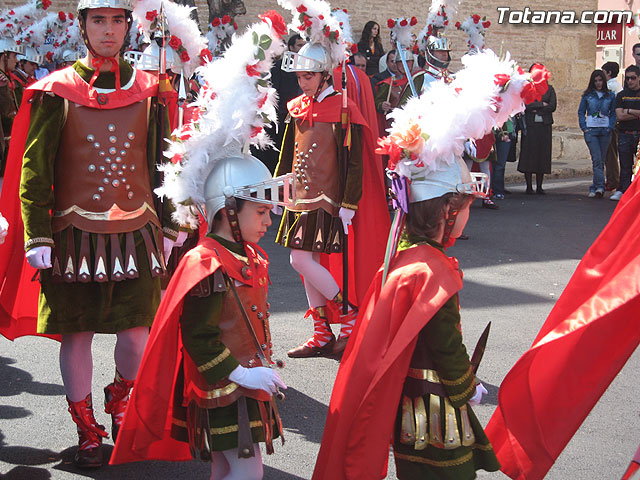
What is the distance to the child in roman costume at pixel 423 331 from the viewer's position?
3.02 metres

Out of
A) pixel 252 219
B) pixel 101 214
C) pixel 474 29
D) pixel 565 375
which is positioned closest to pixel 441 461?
pixel 565 375

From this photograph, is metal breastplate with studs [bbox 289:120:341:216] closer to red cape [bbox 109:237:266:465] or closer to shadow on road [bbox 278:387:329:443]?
shadow on road [bbox 278:387:329:443]

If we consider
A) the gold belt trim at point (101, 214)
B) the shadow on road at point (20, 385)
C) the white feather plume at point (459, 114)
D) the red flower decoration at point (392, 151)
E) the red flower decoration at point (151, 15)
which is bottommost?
the shadow on road at point (20, 385)

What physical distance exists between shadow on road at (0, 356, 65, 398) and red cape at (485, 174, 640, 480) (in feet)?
8.68

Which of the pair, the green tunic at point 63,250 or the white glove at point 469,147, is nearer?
the white glove at point 469,147

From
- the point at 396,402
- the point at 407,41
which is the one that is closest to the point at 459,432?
the point at 396,402

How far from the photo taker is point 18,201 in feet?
13.1

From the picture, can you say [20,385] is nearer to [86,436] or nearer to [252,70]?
[86,436]

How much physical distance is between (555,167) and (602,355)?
13.9 meters

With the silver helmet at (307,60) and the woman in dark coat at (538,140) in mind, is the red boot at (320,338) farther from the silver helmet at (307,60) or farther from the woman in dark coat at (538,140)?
the woman in dark coat at (538,140)

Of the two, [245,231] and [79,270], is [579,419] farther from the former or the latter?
[79,270]

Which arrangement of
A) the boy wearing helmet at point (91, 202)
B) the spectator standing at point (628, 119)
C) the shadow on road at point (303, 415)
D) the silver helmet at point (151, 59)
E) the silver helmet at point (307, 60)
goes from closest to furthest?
the boy wearing helmet at point (91, 202)
the shadow on road at point (303, 415)
the silver helmet at point (151, 59)
the silver helmet at point (307, 60)
the spectator standing at point (628, 119)

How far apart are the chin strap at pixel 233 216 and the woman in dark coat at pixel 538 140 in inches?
434

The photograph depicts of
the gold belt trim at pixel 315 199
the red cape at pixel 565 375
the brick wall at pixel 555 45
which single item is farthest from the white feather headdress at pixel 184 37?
the brick wall at pixel 555 45
